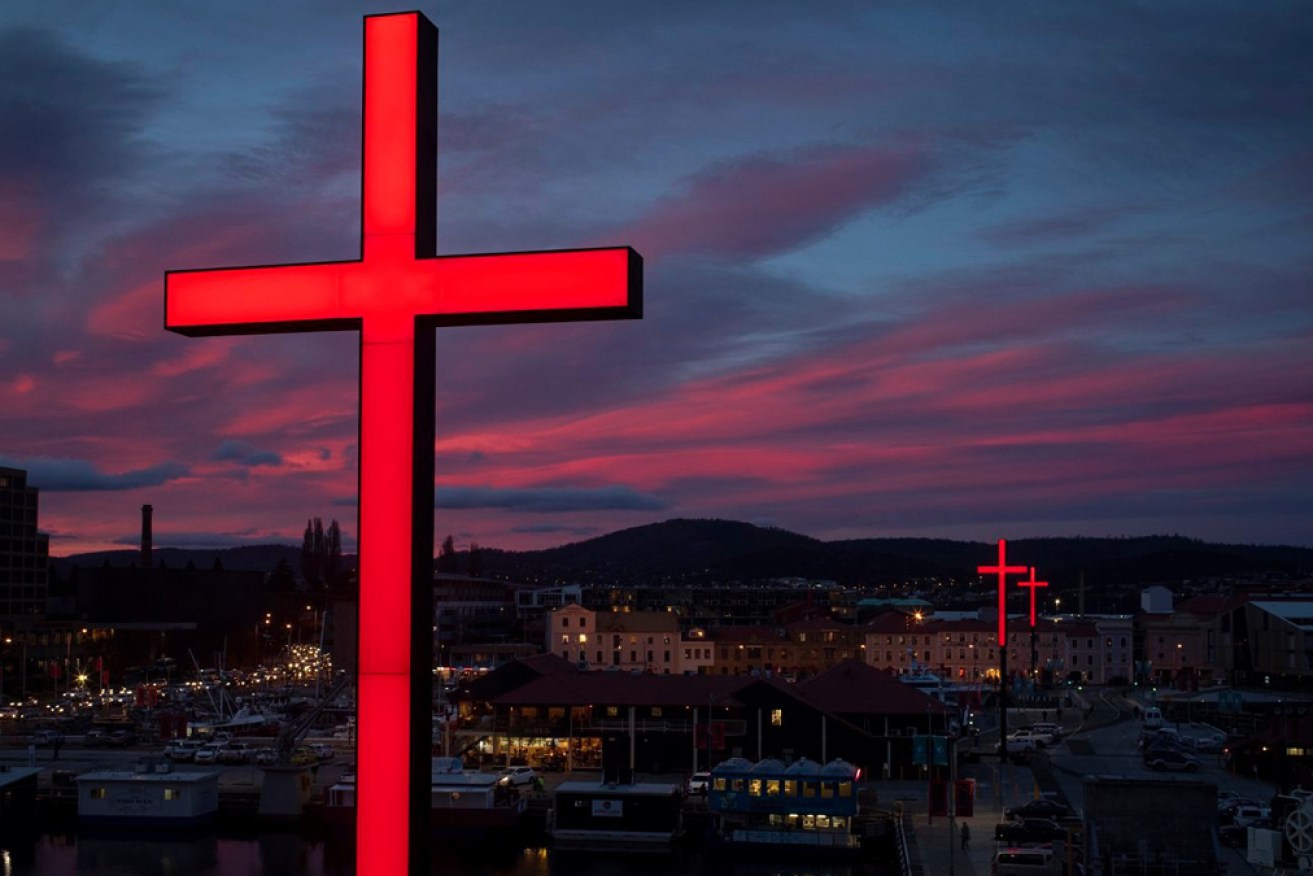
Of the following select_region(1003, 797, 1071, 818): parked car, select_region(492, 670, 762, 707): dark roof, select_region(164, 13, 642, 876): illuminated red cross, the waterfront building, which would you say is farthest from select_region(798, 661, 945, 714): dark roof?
select_region(164, 13, 642, 876): illuminated red cross

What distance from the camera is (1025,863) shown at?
118 ft

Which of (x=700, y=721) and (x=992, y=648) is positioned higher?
(x=700, y=721)

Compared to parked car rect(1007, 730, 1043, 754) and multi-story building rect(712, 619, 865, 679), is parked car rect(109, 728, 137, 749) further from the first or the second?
parked car rect(1007, 730, 1043, 754)

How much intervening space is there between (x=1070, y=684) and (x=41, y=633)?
268ft

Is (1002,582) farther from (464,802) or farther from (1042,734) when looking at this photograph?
(464,802)

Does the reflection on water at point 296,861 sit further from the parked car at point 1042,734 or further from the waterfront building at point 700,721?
the parked car at point 1042,734

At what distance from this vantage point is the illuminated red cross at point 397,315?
15.6 feet

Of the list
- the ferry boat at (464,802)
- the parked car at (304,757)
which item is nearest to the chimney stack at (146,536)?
the parked car at (304,757)

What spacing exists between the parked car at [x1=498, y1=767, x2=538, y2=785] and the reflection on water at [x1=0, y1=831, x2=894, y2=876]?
562 cm

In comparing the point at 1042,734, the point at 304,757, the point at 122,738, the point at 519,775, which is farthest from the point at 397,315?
the point at 122,738

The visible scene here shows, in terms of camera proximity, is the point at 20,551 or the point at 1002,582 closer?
the point at 1002,582

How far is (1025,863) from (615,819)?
15.7 meters

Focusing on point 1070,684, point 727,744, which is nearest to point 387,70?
point 727,744

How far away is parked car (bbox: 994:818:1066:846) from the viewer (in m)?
40.0
